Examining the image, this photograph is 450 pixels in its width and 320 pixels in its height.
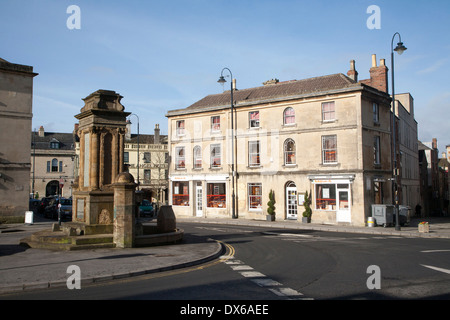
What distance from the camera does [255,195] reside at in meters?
33.1

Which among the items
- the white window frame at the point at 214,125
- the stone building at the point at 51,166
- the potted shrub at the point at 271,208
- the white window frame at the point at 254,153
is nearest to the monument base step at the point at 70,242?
the potted shrub at the point at 271,208

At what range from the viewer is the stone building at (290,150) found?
28.1 m

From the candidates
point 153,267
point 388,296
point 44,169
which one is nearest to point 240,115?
point 153,267

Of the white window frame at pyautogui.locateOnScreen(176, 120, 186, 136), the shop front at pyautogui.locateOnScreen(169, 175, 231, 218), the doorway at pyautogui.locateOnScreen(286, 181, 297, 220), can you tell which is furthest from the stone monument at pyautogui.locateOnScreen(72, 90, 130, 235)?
the white window frame at pyautogui.locateOnScreen(176, 120, 186, 136)

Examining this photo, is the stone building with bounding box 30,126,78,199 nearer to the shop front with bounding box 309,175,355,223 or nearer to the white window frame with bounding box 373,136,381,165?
the shop front with bounding box 309,175,355,223

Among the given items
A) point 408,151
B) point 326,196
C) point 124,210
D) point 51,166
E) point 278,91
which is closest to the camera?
point 124,210

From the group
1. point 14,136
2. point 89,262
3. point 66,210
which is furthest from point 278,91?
point 89,262

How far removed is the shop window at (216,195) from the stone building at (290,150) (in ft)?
0.30

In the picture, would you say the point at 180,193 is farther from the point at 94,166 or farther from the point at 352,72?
the point at 94,166

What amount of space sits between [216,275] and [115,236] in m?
5.61

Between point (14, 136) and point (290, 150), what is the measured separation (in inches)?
793

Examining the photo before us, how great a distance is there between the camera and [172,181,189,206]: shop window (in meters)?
37.6

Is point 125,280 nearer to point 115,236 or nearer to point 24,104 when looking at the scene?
point 115,236

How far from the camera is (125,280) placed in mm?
9875
